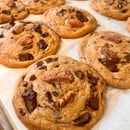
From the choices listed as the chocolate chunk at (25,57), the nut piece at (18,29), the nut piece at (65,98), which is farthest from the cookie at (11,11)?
the nut piece at (65,98)

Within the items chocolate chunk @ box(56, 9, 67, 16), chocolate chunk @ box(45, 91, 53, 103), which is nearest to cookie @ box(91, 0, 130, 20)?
chocolate chunk @ box(56, 9, 67, 16)

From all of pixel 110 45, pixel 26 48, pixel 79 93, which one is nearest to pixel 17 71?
pixel 26 48

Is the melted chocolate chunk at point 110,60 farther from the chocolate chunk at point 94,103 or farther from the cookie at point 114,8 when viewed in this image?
the cookie at point 114,8

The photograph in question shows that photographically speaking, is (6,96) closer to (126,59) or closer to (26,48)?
(26,48)

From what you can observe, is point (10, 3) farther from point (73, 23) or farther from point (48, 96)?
point (48, 96)

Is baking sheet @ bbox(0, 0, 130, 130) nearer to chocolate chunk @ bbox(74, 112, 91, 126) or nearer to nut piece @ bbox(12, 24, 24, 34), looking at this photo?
chocolate chunk @ bbox(74, 112, 91, 126)

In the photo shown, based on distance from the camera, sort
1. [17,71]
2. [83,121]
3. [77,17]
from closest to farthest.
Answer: [83,121], [17,71], [77,17]

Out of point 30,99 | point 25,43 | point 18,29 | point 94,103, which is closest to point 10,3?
point 18,29
